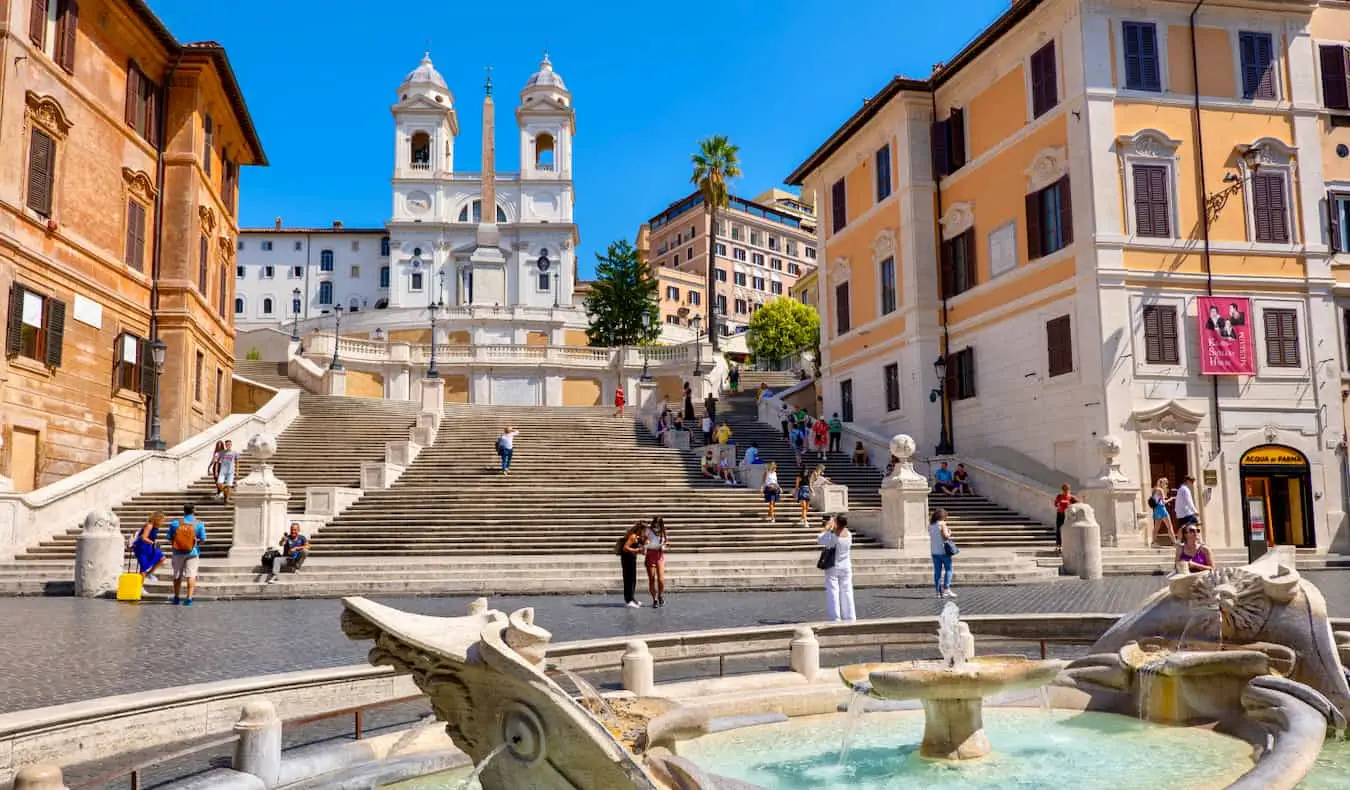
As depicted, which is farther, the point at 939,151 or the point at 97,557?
the point at 939,151

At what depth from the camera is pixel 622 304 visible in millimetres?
62562

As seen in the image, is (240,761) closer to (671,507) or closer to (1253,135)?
(671,507)

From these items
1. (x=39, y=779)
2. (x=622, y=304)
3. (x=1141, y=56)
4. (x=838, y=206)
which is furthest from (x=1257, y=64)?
(x=622, y=304)

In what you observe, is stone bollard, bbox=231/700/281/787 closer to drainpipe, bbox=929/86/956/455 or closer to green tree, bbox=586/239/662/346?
drainpipe, bbox=929/86/956/455

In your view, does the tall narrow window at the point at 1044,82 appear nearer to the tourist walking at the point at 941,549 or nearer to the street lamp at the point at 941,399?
the street lamp at the point at 941,399

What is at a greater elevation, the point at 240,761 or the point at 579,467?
the point at 579,467

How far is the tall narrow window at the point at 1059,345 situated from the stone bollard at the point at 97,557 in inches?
803

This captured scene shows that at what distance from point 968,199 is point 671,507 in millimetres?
13265

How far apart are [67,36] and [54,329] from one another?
6798mm

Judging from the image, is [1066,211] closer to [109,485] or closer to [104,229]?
[109,485]

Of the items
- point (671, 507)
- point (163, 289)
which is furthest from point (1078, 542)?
point (163, 289)

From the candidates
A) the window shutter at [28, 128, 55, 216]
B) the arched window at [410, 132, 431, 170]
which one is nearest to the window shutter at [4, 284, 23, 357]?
the window shutter at [28, 128, 55, 216]

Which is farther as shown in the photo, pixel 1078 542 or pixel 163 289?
pixel 163 289

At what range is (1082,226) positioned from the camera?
79.3 ft
